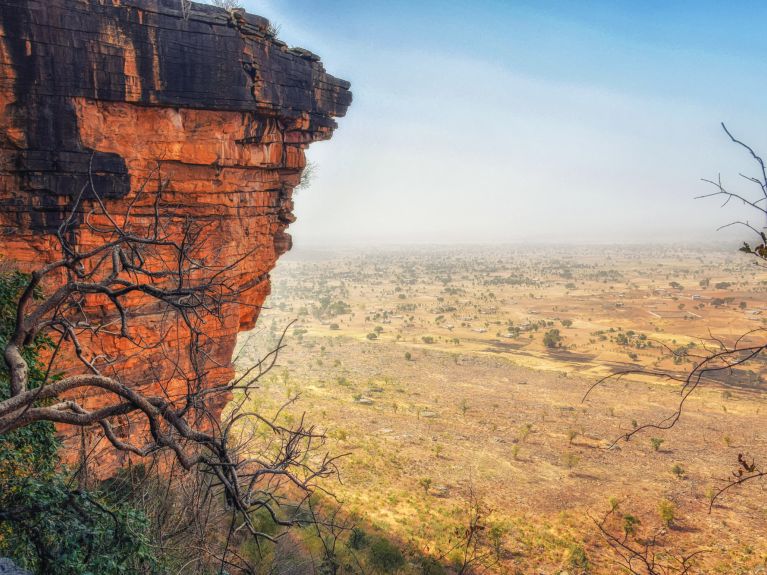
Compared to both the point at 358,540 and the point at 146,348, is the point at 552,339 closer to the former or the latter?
the point at 358,540

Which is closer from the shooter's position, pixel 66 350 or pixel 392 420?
pixel 66 350

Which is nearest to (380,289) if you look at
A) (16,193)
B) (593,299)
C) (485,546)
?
(593,299)

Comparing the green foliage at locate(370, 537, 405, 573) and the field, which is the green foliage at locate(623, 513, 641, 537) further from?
the green foliage at locate(370, 537, 405, 573)

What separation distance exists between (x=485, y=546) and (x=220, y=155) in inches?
496

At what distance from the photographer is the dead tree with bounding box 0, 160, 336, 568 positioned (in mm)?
3947

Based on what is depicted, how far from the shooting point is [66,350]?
968 centimetres

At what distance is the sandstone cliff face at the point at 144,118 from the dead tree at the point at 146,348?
31cm

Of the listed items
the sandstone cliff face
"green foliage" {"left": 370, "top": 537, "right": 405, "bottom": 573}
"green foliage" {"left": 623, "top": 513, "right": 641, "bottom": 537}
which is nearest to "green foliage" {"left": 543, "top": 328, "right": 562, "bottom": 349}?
"green foliage" {"left": 623, "top": 513, "right": 641, "bottom": 537}

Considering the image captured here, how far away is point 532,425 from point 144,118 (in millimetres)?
20676

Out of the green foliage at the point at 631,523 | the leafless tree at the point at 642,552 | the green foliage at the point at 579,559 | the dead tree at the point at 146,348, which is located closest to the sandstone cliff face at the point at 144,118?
the dead tree at the point at 146,348

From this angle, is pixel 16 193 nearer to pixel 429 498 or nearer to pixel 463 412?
pixel 429 498

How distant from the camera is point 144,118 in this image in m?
10.0

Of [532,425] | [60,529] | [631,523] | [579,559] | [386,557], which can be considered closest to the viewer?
[60,529]

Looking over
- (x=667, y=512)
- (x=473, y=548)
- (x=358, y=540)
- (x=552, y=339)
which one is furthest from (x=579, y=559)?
(x=552, y=339)
